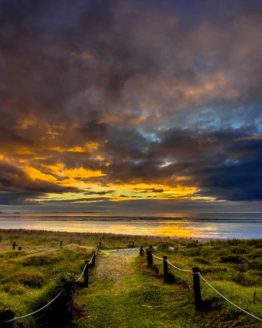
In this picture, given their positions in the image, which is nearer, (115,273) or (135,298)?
(135,298)

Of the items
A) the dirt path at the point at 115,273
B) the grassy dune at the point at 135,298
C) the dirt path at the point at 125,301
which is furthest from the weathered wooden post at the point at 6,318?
the dirt path at the point at 115,273

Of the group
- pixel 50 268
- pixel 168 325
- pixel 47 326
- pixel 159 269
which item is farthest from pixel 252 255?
pixel 47 326

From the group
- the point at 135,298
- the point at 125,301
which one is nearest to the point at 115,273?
the point at 135,298

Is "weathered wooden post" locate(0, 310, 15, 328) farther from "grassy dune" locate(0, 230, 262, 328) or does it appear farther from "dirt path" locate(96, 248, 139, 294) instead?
"dirt path" locate(96, 248, 139, 294)

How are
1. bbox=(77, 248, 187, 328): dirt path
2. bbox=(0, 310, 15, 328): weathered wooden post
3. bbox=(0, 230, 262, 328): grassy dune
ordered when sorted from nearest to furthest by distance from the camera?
bbox=(0, 310, 15, 328): weathered wooden post < bbox=(0, 230, 262, 328): grassy dune < bbox=(77, 248, 187, 328): dirt path

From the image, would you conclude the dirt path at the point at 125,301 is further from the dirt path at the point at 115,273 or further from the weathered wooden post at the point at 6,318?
the weathered wooden post at the point at 6,318

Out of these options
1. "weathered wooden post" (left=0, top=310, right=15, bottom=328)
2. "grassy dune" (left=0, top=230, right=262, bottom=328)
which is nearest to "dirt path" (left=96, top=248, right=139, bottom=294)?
"grassy dune" (left=0, top=230, right=262, bottom=328)

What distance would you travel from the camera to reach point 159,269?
1794 cm

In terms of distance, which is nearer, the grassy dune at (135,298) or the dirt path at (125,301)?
the grassy dune at (135,298)

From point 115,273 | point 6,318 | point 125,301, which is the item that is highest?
point 6,318

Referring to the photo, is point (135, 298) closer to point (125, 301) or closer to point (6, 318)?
point (125, 301)

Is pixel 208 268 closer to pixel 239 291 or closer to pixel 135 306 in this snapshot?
pixel 239 291

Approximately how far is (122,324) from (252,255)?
16.6 metres

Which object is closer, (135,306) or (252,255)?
(135,306)
